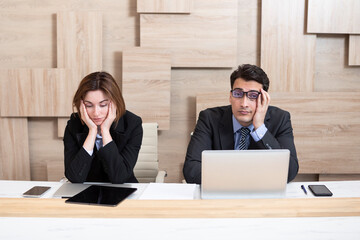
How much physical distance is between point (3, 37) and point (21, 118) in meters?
0.68

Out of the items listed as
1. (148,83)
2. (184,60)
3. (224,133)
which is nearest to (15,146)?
(148,83)

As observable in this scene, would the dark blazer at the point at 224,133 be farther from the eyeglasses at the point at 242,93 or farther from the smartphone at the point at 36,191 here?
the smartphone at the point at 36,191

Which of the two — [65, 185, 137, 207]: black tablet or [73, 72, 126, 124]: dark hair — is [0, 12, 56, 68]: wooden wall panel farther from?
[65, 185, 137, 207]: black tablet

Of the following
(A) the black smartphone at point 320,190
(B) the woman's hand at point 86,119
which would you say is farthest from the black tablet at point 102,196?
(A) the black smartphone at point 320,190

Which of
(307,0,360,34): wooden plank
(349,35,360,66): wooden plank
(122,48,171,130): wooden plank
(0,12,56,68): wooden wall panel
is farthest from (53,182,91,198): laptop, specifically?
(349,35,360,66): wooden plank

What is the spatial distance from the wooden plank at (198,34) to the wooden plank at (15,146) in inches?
49.4

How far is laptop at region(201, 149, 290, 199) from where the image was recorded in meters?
1.33

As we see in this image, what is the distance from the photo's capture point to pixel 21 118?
300 cm

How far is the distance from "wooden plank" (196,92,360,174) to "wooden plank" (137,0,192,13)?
0.70m

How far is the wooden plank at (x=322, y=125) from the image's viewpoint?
9.34 feet

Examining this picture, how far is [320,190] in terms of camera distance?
62.5 inches

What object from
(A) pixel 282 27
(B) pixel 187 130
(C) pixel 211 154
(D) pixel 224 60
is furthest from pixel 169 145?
(C) pixel 211 154

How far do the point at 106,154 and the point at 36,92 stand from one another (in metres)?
1.39
